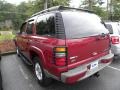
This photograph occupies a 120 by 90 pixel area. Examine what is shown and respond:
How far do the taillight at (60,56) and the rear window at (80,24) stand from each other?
1.03ft

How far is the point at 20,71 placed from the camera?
18.5 feet

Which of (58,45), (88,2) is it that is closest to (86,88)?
(58,45)

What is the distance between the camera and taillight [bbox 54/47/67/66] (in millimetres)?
3170

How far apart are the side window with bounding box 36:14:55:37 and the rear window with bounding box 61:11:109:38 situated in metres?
0.29

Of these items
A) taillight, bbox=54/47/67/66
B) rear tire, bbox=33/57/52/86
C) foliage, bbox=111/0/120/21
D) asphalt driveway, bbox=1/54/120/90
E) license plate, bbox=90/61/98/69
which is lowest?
asphalt driveway, bbox=1/54/120/90

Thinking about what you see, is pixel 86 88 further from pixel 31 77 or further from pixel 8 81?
pixel 8 81

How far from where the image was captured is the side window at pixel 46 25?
347cm

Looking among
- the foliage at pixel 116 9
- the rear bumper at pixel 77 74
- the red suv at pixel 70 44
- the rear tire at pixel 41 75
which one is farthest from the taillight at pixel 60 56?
the foliage at pixel 116 9

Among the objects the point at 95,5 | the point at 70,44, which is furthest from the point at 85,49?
the point at 95,5

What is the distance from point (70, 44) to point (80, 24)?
2.22 feet

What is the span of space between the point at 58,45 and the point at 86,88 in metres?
1.61

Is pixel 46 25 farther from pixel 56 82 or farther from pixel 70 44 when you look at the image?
pixel 56 82

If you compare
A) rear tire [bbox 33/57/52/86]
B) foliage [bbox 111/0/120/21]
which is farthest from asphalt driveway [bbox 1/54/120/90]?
foliage [bbox 111/0/120/21]

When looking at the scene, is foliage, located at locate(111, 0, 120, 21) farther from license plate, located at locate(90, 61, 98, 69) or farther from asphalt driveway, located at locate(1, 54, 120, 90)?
license plate, located at locate(90, 61, 98, 69)
